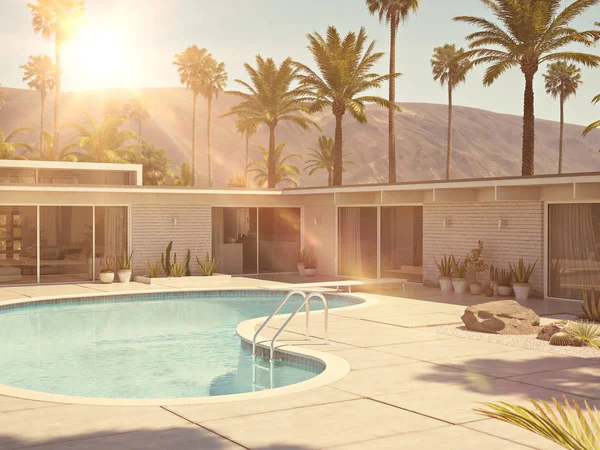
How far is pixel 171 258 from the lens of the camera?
23844mm

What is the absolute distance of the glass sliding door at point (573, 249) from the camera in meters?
16.7

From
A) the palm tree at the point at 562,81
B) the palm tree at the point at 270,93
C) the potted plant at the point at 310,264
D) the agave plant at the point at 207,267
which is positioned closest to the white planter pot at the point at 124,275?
the agave plant at the point at 207,267

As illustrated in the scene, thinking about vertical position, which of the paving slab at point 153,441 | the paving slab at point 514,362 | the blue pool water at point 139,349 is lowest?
the blue pool water at point 139,349

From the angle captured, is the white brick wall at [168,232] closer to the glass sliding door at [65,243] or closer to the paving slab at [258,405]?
the glass sliding door at [65,243]

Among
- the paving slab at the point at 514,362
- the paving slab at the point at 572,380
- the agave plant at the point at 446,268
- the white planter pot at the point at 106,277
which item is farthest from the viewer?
the white planter pot at the point at 106,277

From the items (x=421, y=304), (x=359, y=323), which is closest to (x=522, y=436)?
(x=359, y=323)

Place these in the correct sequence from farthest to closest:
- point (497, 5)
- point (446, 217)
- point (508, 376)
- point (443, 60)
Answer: point (443, 60)
point (497, 5)
point (446, 217)
point (508, 376)

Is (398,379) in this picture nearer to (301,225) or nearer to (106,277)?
(106,277)

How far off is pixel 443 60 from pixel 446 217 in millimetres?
47954

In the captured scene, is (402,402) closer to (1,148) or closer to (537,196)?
(537,196)

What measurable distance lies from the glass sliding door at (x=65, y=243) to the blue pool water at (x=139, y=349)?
152 inches

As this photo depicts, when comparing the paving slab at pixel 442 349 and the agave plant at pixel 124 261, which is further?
the agave plant at pixel 124 261

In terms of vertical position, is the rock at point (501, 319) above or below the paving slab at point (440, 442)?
above

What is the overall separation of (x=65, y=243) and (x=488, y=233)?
1197cm
